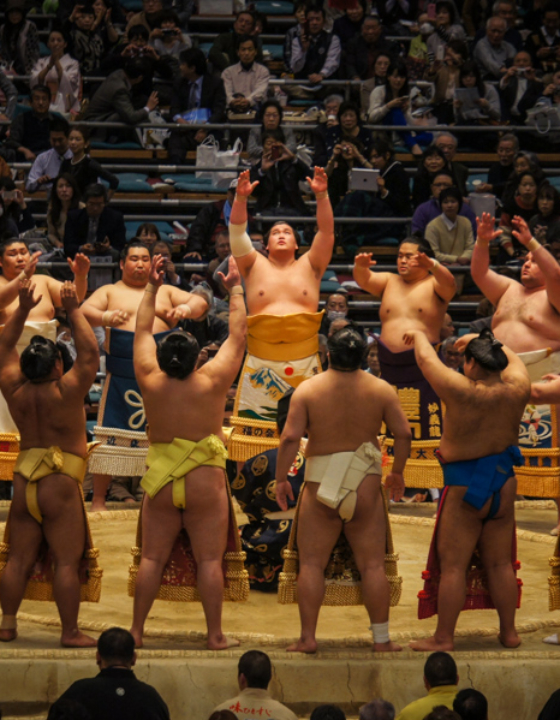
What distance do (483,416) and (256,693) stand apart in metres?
1.14

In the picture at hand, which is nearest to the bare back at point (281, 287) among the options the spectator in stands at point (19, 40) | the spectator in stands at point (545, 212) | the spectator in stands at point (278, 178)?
the spectator in stands at point (278, 178)

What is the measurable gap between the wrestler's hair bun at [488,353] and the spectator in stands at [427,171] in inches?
146

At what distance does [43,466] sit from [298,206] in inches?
152

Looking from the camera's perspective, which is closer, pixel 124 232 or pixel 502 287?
pixel 502 287

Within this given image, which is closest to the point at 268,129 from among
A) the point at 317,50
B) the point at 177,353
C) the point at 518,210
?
the point at 317,50

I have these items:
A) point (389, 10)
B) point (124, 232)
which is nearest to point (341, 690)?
point (124, 232)

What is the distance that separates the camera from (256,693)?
9.51 ft

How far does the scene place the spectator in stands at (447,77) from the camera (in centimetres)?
800

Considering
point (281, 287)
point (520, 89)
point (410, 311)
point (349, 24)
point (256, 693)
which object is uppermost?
point (349, 24)

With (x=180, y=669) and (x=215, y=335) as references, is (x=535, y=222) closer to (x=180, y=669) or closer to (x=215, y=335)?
(x=215, y=335)


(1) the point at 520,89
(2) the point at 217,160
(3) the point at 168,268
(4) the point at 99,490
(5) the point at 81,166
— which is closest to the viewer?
(4) the point at 99,490

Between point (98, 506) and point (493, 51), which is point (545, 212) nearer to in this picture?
point (493, 51)

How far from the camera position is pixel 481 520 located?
3584 millimetres

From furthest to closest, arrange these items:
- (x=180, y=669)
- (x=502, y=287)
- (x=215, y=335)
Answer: (x=215, y=335) → (x=502, y=287) → (x=180, y=669)
